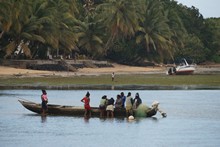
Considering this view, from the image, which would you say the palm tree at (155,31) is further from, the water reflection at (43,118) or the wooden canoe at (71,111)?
the water reflection at (43,118)

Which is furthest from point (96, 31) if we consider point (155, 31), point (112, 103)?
point (112, 103)

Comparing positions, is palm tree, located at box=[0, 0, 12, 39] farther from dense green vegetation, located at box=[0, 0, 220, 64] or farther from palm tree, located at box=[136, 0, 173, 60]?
palm tree, located at box=[136, 0, 173, 60]

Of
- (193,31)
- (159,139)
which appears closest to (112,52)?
(193,31)

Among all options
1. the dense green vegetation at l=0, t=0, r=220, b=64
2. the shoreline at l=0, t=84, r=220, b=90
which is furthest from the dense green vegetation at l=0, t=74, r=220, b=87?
the dense green vegetation at l=0, t=0, r=220, b=64

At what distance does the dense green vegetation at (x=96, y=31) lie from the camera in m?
85.8

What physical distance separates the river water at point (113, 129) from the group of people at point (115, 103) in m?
0.58

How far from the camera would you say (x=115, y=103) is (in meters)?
44.4

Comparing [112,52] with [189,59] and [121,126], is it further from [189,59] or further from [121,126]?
[121,126]

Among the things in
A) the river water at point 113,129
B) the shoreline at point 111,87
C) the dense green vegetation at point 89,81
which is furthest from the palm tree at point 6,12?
the river water at point 113,129

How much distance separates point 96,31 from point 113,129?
63754mm

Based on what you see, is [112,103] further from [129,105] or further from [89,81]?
[89,81]

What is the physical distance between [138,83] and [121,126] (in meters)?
32.8

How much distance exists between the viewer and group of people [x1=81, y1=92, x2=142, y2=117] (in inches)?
1713

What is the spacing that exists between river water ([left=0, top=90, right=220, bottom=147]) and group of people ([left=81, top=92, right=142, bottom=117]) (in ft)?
1.89
